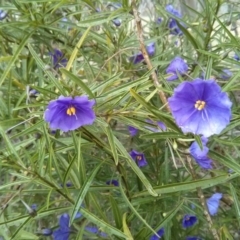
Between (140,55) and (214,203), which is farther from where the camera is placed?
(140,55)

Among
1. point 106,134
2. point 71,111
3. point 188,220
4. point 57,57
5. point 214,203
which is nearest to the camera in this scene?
point 71,111

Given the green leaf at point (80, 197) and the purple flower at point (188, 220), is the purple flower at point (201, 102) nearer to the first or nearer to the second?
the green leaf at point (80, 197)

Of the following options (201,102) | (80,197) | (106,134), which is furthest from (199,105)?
Answer: (80,197)

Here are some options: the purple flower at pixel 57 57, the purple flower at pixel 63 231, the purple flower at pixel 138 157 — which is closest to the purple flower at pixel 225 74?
the purple flower at pixel 138 157

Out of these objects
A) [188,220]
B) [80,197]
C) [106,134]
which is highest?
[106,134]

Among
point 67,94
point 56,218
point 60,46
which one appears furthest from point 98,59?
point 67,94

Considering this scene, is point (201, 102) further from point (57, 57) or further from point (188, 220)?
point (57, 57)

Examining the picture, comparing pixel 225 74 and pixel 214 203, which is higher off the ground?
pixel 225 74
